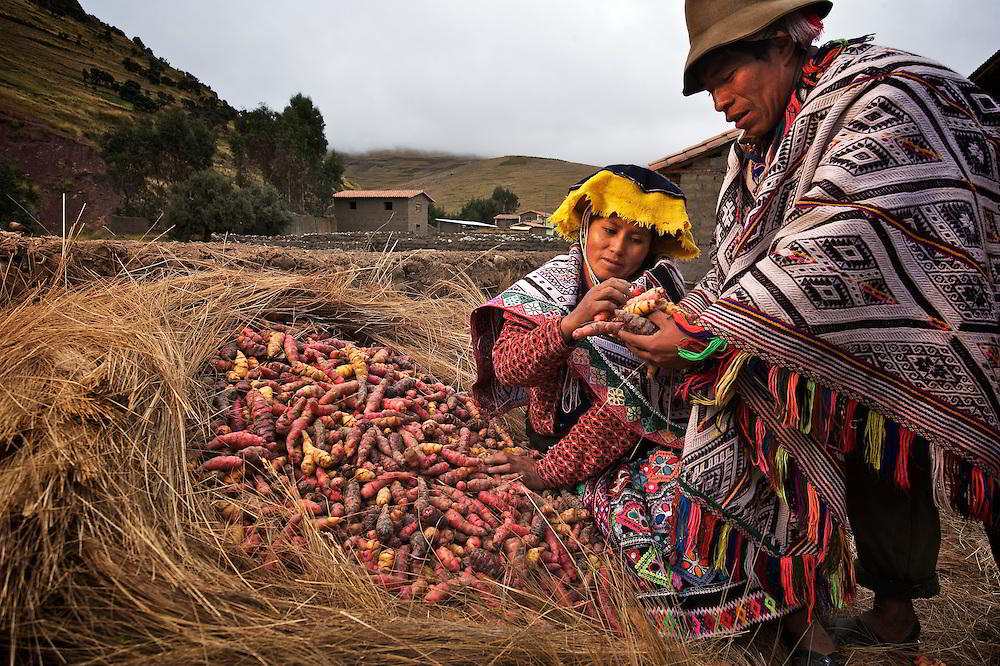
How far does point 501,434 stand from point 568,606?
3.05 ft

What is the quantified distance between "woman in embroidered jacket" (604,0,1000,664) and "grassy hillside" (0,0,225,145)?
154 feet

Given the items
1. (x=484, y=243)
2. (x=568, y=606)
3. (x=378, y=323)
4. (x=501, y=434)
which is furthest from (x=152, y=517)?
(x=484, y=243)

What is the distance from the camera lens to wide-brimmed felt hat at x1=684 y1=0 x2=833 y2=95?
130cm

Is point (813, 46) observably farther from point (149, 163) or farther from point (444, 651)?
point (149, 163)

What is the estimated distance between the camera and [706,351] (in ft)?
4.27

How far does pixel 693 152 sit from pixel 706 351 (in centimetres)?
950

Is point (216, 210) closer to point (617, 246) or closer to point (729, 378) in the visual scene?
point (617, 246)

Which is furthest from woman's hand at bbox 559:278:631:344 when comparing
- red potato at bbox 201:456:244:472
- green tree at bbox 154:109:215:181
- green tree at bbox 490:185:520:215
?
green tree at bbox 490:185:520:215

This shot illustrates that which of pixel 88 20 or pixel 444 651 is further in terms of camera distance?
pixel 88 20

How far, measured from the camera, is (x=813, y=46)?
1.42 m

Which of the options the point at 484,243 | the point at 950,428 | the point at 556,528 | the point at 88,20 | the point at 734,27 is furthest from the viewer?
the point at 88,20

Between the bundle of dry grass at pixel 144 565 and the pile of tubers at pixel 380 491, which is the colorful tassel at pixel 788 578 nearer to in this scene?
the bundle of dry grass at pixel 144 565

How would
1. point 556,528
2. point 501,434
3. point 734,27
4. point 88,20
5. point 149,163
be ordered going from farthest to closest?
point 88,20
point 149,163
point 501,434
point 556,528
point 734,27

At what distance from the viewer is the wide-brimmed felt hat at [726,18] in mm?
1300
